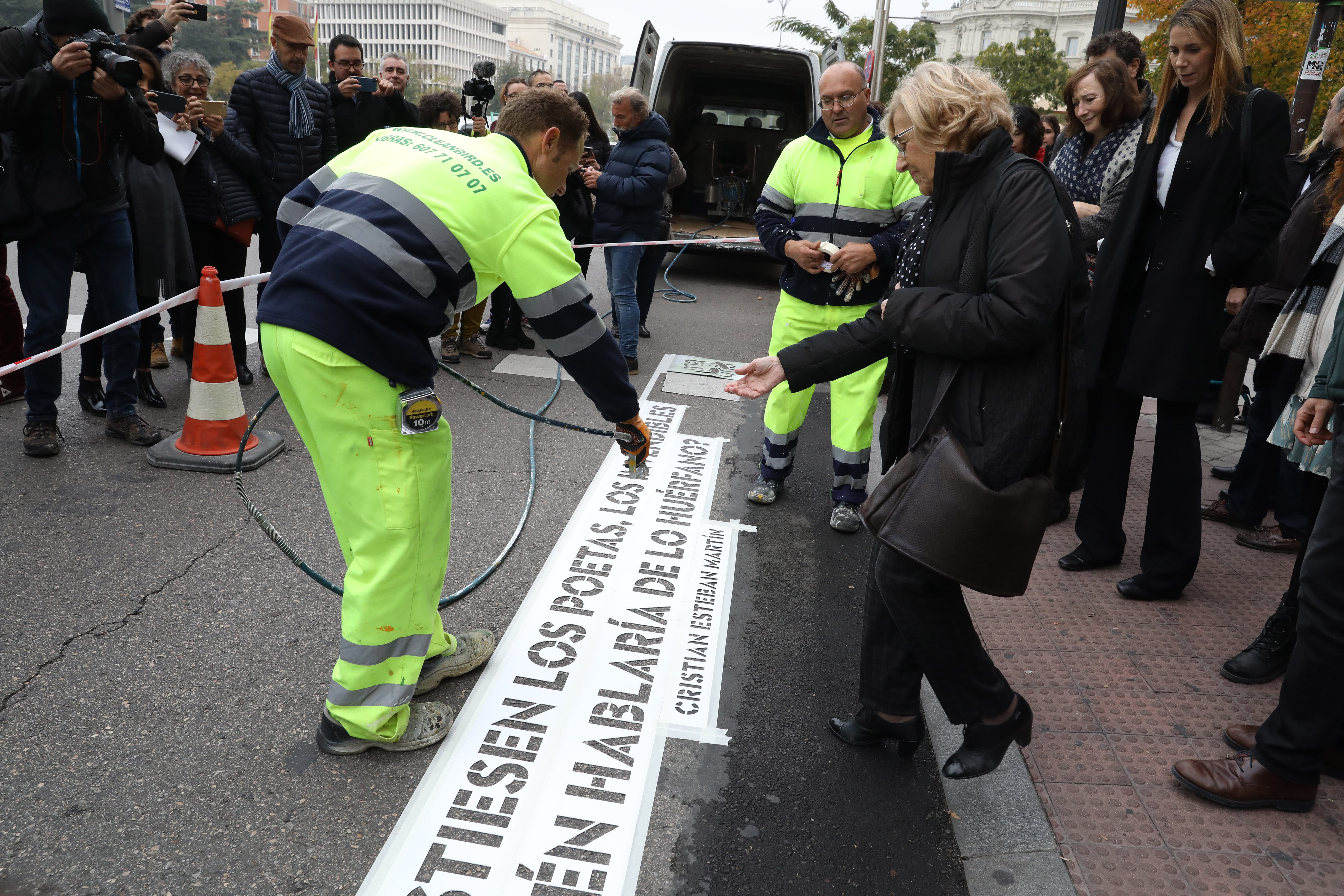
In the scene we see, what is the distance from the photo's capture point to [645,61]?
1020 centimetres

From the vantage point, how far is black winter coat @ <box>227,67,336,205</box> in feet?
18.7

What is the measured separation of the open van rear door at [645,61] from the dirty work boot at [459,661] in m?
8.06

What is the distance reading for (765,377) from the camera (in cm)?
285

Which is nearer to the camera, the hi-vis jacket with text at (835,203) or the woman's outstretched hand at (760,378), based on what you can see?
the woman's outstretched hand at (760,378)

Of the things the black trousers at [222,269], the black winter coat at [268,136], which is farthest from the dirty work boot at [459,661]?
the black winter coat at [268,136]

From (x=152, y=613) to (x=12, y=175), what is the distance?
234cm

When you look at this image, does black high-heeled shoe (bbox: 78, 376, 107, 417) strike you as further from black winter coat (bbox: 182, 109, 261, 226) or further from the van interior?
the van interior

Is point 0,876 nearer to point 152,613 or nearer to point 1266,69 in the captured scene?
point 152,613

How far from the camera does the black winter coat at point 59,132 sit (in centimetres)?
409

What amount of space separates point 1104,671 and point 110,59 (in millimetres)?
4844

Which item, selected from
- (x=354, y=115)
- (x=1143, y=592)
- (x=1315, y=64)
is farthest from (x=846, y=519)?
(x=354, y=115)

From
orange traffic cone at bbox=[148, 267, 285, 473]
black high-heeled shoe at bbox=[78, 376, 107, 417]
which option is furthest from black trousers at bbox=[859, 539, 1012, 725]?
black high-heeled shoe at bbox=[78, 376, 107, 417]

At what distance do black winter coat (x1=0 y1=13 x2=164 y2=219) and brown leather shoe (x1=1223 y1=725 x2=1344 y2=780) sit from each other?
507 centimetres

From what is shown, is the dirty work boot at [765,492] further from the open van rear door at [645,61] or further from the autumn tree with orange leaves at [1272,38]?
the autumn tree with orange leaves at [1272,38]
